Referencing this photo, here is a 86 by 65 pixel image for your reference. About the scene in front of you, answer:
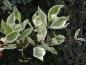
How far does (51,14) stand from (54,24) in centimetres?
4

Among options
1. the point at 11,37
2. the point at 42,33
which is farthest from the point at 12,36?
the point at 42,33

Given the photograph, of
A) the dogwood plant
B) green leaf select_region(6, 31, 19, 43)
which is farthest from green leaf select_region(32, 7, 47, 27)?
green leaf select_region(6, 31, 19, 43)

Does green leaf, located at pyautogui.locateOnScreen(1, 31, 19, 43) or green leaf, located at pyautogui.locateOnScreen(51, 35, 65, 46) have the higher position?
green leaf, located at pyautogui.locateOnScreen(1, 31, 19, 43)

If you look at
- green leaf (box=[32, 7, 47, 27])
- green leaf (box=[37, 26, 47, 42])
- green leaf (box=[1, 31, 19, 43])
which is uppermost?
green leaf (box=[32, 7, 47, 27])

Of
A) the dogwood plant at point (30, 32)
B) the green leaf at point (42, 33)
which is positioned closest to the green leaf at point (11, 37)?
the dogwood plant at point (30, 32)

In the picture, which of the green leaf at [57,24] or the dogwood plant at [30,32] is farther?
the green leaf at [57,24]

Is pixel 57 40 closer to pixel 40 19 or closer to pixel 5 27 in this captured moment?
pixel 40 19

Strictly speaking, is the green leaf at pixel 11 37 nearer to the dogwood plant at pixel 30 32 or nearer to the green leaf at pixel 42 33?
the dogwood plant at pixel 30 32

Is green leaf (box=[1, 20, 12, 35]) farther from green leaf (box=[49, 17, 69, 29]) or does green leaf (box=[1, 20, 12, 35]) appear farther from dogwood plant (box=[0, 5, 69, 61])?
green leaf (box=[49, 17, 69, 29])

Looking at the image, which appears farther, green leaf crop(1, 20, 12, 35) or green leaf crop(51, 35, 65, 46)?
green leaf crop(51, 35, 65, 46)

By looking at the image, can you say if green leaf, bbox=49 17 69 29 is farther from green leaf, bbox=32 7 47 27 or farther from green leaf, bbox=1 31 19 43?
green leaf, bbox=1 31 19 43

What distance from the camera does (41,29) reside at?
101 centimetres

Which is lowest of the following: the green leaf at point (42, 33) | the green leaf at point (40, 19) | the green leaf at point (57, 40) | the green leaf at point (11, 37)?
the green leaf at point (57, 40)

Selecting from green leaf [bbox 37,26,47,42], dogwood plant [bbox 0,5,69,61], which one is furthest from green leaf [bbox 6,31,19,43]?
green leaf [bbox 37,26,47,42]
